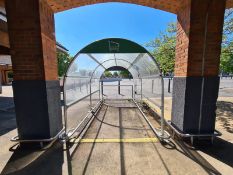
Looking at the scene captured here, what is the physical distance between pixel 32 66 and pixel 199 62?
3854 millimetres

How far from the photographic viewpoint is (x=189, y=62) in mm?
3787

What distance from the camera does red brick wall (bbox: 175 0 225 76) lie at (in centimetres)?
363

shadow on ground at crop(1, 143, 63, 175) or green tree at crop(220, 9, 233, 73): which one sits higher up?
green tree at crop(220, 9, 233, 73)

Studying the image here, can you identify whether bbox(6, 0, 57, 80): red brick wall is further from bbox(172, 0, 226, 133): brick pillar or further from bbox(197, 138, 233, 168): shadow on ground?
bbox(197, 138, 233, 168): shadow on ground

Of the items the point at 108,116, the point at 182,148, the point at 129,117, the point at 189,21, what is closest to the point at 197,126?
the point at 182,148

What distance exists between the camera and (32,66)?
143 inches

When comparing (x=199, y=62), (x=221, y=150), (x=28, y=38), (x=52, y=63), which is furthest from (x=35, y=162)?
(x=199, y=62)

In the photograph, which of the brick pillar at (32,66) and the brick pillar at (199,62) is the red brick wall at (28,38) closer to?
the brick pillar at (32,66)

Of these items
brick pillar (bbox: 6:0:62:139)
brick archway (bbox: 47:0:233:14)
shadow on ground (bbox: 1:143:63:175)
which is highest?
brick archway (bbox: 47:0:233:14)

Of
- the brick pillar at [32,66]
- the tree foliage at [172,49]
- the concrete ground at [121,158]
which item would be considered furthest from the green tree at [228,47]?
the brick pillar at [32,66]

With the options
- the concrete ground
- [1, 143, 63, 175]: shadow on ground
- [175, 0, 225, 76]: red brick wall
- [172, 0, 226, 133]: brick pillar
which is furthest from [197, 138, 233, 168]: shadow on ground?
[1, 143, 63, 175]: shadow on ground

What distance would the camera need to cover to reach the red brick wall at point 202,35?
3.63 meters

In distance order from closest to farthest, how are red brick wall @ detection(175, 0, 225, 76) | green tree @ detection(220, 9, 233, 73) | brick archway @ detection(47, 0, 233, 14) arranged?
red brick wall @ detection(175, 0, 225, 76), brick archway @ detection(47, 0, 233, 14), green tree @ detection(220, 9, 233, 73)

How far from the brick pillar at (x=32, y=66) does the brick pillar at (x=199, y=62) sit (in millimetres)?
3298
